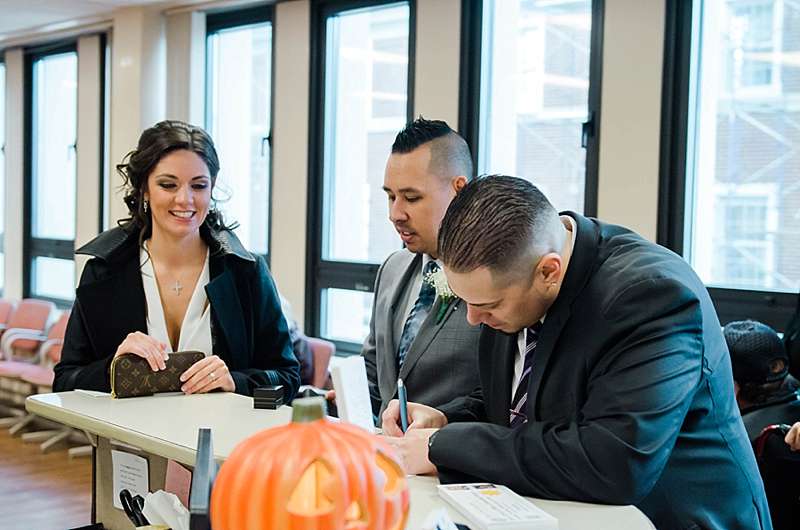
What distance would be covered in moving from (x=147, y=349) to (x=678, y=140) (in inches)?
129

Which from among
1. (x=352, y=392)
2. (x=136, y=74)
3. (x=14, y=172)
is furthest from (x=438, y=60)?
(x=14, y=172)

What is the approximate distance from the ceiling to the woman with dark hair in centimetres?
493

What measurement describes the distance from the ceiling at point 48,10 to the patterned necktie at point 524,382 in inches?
242

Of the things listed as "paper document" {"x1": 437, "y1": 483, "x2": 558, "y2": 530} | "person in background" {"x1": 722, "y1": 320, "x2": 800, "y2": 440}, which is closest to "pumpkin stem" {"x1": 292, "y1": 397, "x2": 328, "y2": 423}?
"paper document" {"x1": 437, "y1": 483, "x2": 558, "y2": 530}

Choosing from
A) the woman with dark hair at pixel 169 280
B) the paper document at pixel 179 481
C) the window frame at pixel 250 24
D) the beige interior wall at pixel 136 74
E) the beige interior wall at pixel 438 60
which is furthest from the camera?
the beige interior wall at pixel 136 74

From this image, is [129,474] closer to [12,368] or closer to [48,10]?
[12,368]

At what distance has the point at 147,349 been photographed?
8.68ft

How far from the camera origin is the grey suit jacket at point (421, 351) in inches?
101

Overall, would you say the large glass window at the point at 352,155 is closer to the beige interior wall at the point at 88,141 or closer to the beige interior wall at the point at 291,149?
the beige interior wall at the point at 291,149

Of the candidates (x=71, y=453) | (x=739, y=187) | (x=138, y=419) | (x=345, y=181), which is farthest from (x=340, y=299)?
(x=138, y=419)

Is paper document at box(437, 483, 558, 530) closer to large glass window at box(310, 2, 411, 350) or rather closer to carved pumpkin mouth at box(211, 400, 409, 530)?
carved pumpkin mouth at box(211, 400, 409, 530)

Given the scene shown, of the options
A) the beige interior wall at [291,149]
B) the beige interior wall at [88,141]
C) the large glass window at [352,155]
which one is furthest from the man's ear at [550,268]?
the beige interior wall at [88,141]

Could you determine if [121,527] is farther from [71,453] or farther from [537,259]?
[71,453]

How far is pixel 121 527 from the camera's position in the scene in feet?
8.70
